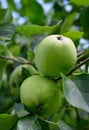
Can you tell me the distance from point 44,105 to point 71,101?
0.12 meters

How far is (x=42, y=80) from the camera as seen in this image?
1.17 m

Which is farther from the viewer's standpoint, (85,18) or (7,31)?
(85,18)

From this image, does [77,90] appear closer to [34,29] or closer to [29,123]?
[29,123]

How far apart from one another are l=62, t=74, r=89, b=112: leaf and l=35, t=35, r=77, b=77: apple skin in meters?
0.05

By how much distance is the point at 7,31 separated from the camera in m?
1.33

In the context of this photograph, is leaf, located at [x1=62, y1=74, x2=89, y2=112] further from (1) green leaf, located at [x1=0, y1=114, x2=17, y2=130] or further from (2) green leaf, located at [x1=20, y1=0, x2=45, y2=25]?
(2) green leaf, located at [x1=20, y1=0, x2=45, y2=25]

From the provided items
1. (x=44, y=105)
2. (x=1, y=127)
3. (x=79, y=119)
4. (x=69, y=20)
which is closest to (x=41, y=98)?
(x=44, y=105)

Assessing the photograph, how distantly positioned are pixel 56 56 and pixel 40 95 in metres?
0.13

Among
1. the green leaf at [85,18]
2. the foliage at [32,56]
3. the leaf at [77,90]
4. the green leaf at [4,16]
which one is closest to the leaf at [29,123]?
the foliage at [32,56]

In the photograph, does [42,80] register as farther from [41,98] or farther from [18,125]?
[18,125]

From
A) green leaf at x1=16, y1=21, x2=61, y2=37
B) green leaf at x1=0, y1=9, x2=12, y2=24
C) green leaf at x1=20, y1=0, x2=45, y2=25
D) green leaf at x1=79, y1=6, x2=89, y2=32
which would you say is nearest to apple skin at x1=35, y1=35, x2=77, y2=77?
green leaf at x1=16, y1=21, x2=61, y2=37

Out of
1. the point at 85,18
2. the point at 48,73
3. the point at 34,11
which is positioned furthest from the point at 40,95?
the point at 34,11

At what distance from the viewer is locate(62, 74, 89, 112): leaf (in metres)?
1.07

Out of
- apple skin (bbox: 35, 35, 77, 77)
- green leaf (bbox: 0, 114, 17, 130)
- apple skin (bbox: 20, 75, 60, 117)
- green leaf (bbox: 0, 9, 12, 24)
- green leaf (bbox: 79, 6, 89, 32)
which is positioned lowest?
green leaf (bbox: 0, 114, 17, 130)
